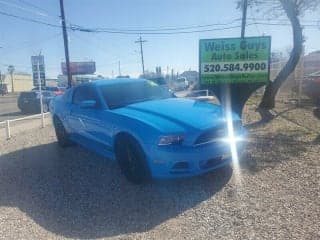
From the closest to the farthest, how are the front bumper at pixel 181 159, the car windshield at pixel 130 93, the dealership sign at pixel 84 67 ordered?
the front bumper at pixel 181 159, the car windshield at pixel 130 93, the dealership sign at pixel 84 67

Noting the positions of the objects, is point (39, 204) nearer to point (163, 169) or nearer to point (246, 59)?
point (163, 169)

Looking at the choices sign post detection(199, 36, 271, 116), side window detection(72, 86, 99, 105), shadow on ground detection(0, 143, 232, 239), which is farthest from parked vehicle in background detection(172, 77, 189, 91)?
shadow on ground detection(0, 143, 232, 239)

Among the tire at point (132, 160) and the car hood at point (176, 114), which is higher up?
the car hood at point (176, 114)

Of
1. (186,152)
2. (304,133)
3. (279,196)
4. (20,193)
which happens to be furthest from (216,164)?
Answer: (304,133)

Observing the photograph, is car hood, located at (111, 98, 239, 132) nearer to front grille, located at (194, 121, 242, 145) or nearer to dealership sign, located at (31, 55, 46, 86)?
Answer: front grille, located at (194, 121, 242, 145)

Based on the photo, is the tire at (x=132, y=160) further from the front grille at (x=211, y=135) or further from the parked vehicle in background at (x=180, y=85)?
the parked vehicle in background at (x=180, y=85)

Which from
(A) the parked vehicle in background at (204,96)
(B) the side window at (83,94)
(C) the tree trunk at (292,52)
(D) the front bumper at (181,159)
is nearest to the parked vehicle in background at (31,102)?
(A) the parked vehicle in background at (204,96)

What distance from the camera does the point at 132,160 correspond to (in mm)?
4863

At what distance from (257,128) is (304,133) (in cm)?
121

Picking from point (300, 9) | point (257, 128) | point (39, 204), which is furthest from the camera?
point (300, 9)

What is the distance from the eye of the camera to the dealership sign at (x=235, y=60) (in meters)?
8.59

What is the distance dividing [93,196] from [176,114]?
64.9 inches

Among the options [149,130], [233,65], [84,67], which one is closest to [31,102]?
[233,65]

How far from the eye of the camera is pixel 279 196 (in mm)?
4230
